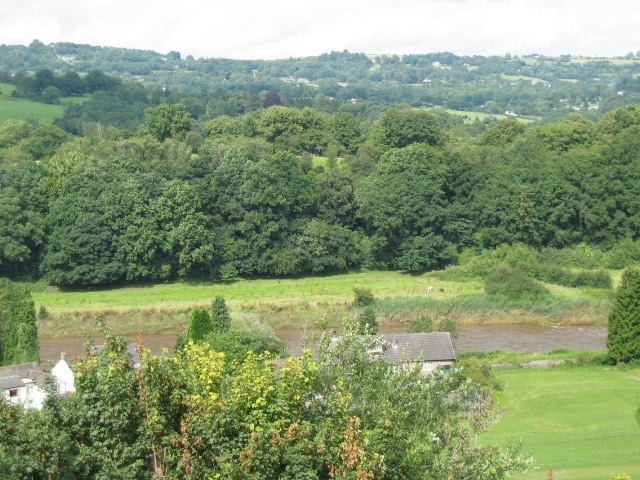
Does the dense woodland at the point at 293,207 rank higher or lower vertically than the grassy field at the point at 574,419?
higher

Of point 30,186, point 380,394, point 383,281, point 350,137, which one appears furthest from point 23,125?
point 380,394

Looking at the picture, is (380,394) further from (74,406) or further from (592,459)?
(592,459)

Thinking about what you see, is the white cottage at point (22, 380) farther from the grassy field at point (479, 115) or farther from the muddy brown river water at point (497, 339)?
the grassy field at point (479, 115)

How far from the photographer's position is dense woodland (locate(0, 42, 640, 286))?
57.1 metres

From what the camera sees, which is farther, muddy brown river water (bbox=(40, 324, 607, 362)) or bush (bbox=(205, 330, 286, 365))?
muddy brown river water (bbox=(40, 324, 607, 362))

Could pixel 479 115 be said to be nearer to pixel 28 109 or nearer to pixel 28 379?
pixel 28 109

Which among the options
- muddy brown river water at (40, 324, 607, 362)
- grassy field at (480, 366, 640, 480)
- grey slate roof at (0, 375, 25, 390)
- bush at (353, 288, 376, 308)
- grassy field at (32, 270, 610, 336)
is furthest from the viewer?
bush at (353, 288, 376, 308)

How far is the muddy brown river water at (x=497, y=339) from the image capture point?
45375mm

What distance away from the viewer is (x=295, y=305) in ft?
174

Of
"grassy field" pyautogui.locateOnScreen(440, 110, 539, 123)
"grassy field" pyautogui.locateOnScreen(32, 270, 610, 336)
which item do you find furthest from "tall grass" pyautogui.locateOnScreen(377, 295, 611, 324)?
"grassy field" pyautogui.locateOnScreen(440, 110, 539, 123)

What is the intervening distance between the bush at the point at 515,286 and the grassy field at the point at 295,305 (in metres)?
0.85

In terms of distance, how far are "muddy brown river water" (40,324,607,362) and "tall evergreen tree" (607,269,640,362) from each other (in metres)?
4.44

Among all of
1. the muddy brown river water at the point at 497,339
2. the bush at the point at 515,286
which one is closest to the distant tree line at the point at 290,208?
the bush at the point at 515,286

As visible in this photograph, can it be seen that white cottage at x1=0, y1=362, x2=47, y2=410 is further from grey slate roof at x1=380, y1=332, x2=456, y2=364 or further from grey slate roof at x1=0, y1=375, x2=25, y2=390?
Result: grey slate roof at x1=380, y1=332, x2=456, y2=364
